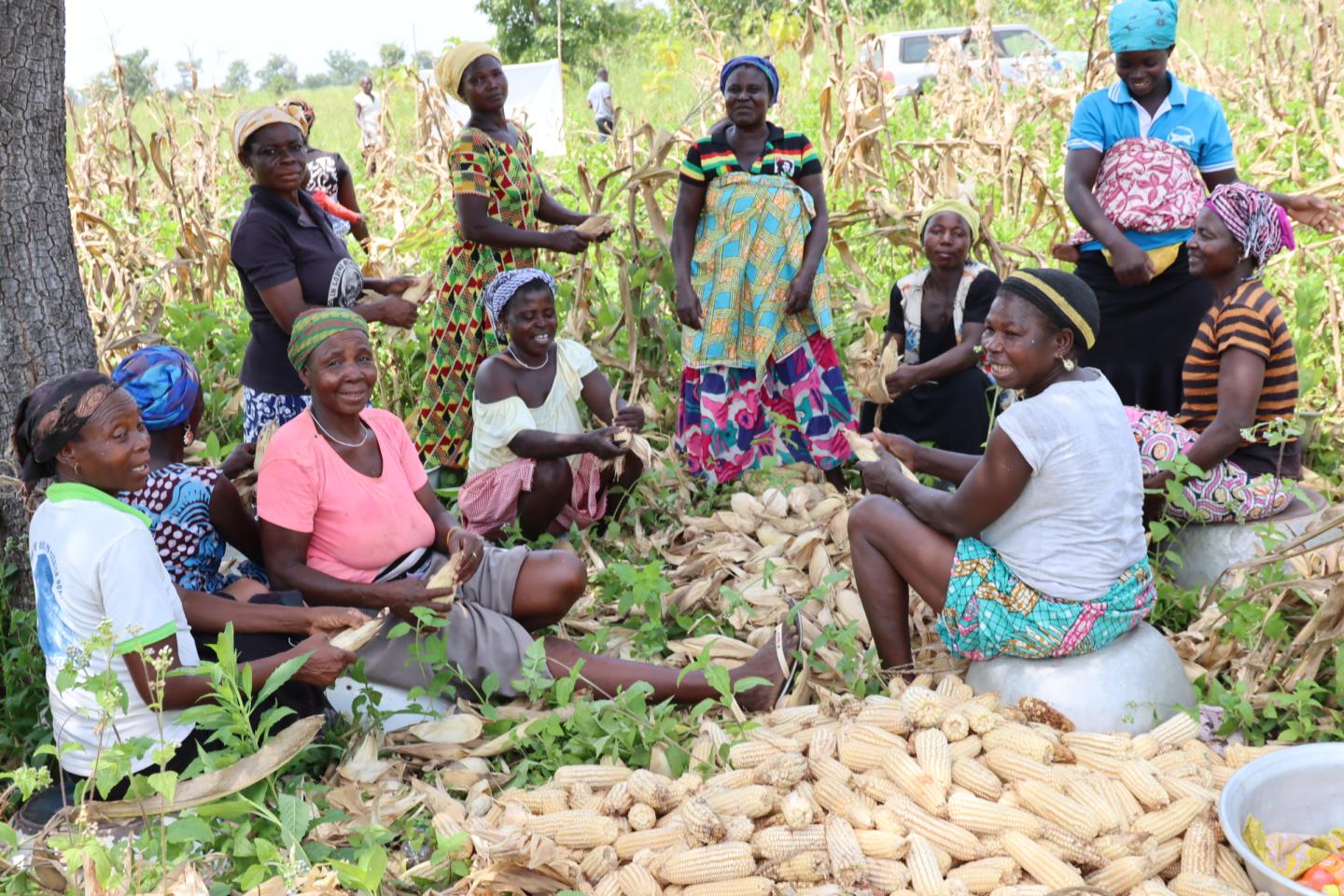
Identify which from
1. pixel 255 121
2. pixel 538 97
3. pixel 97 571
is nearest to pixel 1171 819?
pixel 97 571

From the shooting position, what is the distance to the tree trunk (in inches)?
138

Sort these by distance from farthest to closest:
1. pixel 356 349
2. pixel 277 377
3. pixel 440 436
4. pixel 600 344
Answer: pixel 600 344 < pixel 440 436 < pixel 277 377 < pixel 356 349

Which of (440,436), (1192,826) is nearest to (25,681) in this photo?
(440,436)

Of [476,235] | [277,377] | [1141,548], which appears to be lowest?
[1141,548]

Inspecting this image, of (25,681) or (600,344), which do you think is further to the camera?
(600,344)

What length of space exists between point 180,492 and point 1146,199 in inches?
130

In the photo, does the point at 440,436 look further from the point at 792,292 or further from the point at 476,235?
the point at 792,292

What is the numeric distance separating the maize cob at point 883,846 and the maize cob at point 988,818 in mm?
140

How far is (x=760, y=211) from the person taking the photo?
4.52 m

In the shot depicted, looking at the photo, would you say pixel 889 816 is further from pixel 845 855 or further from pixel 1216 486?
pixel 1216 486

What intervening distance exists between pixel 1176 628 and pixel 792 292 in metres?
1.86

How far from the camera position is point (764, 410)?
480cm

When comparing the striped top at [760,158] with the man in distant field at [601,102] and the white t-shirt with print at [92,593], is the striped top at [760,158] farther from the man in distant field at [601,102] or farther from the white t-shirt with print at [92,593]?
the man in distant field at [601,102]

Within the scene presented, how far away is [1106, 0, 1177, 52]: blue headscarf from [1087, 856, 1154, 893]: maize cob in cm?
282
